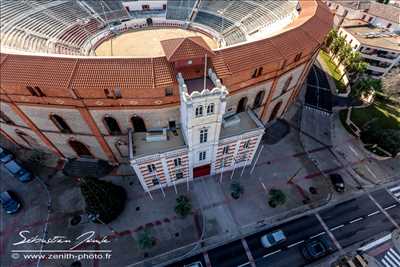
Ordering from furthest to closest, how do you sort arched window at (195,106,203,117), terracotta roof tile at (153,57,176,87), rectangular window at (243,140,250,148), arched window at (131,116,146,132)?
1. rectangular window at (243,140,250,148)
2. arched window at (131,116,146,132)
3. terracotta roof tile at (153,57,176,87)
4. arched window at (195,106,203,117)

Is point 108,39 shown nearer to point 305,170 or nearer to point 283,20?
point 283,20

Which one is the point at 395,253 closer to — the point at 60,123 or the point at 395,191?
the point at 395,191

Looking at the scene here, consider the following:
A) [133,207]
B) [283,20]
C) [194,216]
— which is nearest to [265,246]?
[194,216]

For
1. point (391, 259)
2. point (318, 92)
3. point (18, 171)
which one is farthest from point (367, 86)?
point (18, 171)

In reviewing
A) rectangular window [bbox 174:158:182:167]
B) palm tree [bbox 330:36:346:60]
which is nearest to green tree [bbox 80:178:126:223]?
rectangular window [bbox 174:158:182:167]

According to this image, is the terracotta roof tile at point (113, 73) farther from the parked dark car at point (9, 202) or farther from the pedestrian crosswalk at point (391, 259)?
the pedestrian crosswalk at point (391, 259)

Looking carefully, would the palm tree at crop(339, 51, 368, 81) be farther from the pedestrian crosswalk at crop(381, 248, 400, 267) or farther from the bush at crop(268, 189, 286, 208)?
the bush at crop(268, 189, 286, 208)

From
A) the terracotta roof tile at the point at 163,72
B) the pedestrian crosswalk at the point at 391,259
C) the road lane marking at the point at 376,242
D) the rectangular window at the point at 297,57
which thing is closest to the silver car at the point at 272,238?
the road lane marking at the point at 376,242
